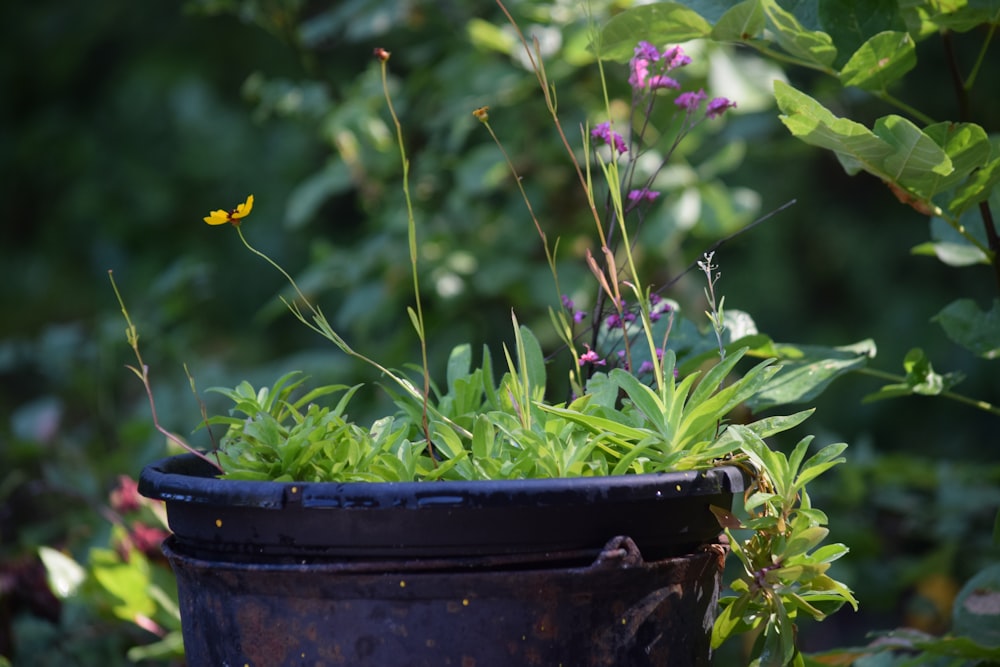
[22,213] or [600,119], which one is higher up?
[600,119]

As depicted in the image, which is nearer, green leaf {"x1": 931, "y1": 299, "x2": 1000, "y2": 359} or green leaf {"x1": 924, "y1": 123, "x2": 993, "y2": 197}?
green leaf {"x1": 924, "y1": 123, "x2": 993, "y2": 197}

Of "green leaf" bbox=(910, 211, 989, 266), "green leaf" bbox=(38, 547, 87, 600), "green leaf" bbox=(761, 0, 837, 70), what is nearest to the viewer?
"green leaf" bbox=(761, 0, 837, 70)

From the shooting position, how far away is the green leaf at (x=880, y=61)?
886 millimetres

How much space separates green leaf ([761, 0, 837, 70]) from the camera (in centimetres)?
90

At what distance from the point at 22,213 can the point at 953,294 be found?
3.27 meters

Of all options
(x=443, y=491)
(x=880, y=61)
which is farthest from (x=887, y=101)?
(x=443, y=491)

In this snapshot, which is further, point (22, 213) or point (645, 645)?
point (22, 213)

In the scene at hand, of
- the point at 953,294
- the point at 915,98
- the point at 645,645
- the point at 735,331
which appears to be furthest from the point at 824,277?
the point at 645,645

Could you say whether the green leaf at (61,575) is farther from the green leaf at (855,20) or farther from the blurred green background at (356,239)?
the green leaf at (855,20)

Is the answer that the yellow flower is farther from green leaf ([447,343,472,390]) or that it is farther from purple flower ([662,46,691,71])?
purple flower ([662,46,691,71])

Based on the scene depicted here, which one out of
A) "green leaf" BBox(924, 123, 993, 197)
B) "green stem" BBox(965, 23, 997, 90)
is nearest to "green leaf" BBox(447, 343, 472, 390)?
"green leaf" BBox(924, 123, 993, 197)

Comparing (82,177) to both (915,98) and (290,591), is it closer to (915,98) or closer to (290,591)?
(915,98)

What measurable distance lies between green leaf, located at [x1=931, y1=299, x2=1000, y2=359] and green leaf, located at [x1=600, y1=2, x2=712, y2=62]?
0.39m

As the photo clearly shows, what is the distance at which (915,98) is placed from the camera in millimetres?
3062
